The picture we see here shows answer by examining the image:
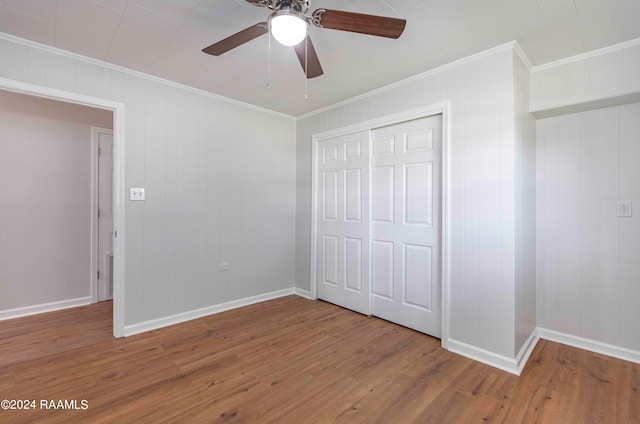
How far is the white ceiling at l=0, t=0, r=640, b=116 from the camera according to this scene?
180 cm

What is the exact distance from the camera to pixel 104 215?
3.74 metres

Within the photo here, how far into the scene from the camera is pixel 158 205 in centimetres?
288

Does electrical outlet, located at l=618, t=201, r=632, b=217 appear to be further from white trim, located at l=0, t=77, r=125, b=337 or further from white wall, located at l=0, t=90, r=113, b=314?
white wall, located at l=0, t=90, r=113, b=314

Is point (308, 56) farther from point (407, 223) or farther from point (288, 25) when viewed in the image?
point (407, 223)

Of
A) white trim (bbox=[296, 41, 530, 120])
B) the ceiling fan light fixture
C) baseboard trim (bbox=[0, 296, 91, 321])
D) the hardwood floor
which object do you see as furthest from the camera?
baseboard trim (bbox=[0, 296, 91, 321])

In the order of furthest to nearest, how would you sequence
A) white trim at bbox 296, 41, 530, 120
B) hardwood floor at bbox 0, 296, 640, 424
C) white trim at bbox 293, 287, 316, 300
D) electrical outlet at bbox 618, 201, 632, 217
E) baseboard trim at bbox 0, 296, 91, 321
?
white trim at bbox 293, 287, 316, 300, baseboard trim at bbox 0, 296, 91, 321, electrical outlet at bbox 618, 201, 632, 217, white trim at bbox 296, 41, 530, 120, hardwood floor at bbox 0, 296, 640, 424

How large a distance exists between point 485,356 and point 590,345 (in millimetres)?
965

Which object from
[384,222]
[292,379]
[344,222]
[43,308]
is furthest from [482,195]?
[43,308]

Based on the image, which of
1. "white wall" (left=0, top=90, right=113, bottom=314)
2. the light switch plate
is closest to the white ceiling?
the light switch plate

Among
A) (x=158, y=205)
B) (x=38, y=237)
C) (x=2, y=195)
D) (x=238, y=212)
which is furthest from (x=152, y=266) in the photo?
(x=2, y=195)

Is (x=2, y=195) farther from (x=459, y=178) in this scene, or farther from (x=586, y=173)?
(x=586, y=173)

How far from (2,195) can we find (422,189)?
13.9ft

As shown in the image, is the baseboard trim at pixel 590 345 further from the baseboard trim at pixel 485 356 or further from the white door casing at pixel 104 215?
the white door casing at pixel 104 215

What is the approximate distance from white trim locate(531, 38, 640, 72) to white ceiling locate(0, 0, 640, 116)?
0.18 ft
